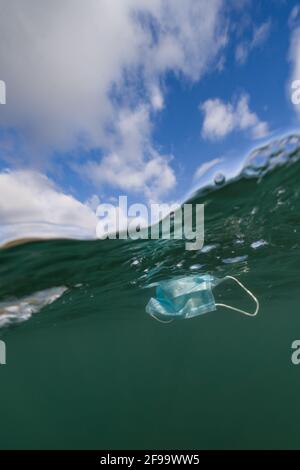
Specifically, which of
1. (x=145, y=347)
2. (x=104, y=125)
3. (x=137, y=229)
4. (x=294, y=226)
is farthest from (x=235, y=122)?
(x=145, y=347)

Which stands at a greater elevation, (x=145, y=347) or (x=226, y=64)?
(x=145, y=347)

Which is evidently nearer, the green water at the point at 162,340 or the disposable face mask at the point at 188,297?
the disposable face mask at the point at 188,297

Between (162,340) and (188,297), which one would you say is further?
(162,340)

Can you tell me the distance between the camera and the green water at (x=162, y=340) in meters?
11.0

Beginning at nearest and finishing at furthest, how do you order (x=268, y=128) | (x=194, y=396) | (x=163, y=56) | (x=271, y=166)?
(x=163, y=56) → (x=268, y=128) → (x=271, y=166) → (x=194, y=396)

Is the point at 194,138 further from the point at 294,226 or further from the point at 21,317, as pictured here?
the point at 21,317

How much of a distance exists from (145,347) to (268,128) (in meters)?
63.2

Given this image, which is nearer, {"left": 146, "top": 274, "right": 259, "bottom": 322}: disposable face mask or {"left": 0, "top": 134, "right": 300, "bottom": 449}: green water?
{"left": 146, "top": 274, "right": 259, "bottom": 322}: disposable face mask

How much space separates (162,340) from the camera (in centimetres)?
5847

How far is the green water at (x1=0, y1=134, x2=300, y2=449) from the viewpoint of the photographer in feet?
36.2

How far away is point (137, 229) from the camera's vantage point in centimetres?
1009

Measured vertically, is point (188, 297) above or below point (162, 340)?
below

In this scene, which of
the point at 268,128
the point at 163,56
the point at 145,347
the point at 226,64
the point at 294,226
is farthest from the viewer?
the point at 145,347

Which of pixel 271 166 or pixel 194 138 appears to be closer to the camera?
pixel 194 138
